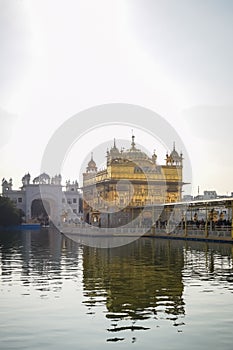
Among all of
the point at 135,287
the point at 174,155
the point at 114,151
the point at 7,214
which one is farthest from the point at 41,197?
the point at 135,287

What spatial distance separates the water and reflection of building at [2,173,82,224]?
124817 mm

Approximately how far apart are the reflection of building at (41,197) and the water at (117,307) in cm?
12482

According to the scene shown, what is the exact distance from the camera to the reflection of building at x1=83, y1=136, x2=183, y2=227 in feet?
287

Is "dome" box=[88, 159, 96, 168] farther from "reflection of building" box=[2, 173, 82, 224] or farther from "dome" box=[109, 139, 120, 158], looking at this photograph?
"reflection of building" box=[2, 173, 82, 224]

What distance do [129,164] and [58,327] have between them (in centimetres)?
7852

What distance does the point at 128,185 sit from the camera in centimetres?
8981

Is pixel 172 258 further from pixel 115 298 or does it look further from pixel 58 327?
pixel 58 327

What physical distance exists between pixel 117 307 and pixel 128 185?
245ft

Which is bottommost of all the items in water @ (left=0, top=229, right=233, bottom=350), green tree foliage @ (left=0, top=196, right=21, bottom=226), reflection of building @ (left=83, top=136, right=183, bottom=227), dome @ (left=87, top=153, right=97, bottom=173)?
water @ (left=0, top=229, right=233, bottom=350)

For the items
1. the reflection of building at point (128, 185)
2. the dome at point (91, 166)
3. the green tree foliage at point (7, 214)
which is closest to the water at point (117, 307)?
the reflection of building at point (128, 185)

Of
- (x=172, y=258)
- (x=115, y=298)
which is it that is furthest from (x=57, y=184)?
(x=115, y=298)

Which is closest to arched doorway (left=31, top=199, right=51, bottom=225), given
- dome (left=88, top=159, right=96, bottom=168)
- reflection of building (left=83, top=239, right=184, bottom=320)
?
dome (left=88, top=159, right=96, bottom=168)

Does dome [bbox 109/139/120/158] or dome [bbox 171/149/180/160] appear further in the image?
dome [bbox 171/149/180/160]

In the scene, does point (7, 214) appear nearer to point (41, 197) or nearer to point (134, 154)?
point (134, 154)
